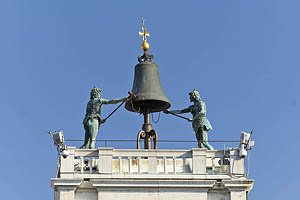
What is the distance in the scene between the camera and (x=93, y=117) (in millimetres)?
50094

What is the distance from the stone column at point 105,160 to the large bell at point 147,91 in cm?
398

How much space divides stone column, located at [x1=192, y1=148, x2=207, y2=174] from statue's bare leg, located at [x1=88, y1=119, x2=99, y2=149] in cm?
486

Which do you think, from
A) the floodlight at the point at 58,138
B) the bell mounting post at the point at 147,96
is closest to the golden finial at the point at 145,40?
the bell mounting post at the point at 147,96

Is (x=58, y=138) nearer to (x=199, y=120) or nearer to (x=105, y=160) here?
(x=105, y=160)

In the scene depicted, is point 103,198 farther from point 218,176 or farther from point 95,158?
point 218,176

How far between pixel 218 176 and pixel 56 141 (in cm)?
716

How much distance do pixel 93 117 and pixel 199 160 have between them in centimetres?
571

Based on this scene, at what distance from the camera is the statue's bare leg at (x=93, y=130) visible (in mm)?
49469

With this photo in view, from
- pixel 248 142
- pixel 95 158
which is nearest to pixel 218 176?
pixel 248 142

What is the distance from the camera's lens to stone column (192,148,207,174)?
4722 centimetres

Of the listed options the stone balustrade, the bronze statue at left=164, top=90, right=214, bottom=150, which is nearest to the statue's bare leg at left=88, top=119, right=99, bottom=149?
the stone balustrade

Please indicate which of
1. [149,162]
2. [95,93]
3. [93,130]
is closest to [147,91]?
[95,93]

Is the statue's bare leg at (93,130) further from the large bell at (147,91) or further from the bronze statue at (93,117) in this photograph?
the large bell at (147,91)

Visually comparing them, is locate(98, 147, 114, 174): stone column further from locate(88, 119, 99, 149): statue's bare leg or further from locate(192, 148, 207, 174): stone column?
locate(192, 148, 207, 174): stone column
